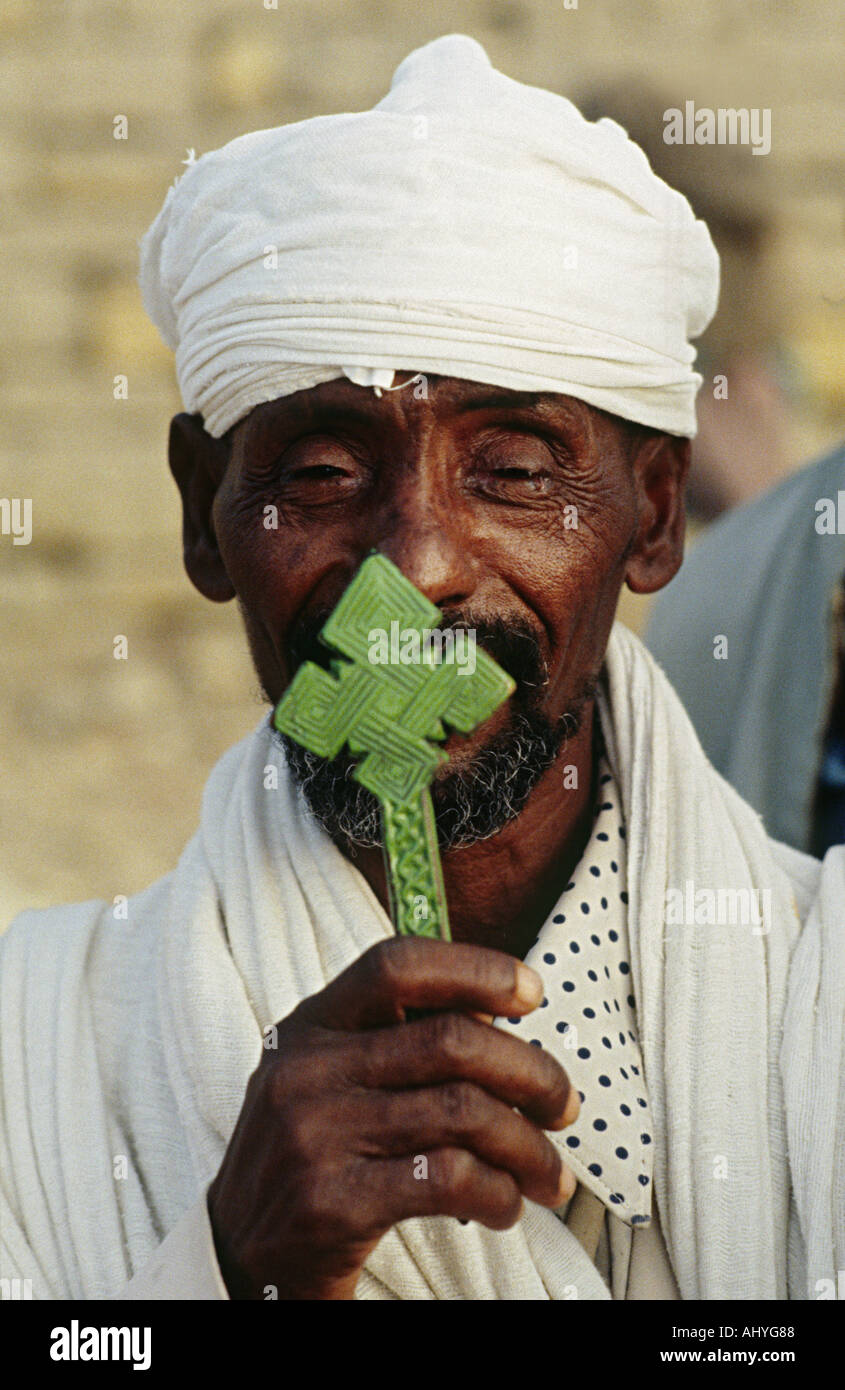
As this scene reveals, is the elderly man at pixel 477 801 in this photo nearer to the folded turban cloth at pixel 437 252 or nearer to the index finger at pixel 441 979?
the folded turban cloth at pixel 437 252

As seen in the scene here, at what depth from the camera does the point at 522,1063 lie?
5.08ft

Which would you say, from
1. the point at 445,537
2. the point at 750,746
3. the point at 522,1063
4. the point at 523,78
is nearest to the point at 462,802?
the point at 445,537

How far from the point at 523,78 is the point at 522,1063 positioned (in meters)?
5.79

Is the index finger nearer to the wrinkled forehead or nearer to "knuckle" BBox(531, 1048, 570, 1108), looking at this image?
"knuckle" BBox(531, 1048, 570, 1108)

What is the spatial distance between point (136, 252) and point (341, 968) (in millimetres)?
5257

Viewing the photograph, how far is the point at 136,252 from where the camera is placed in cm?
687

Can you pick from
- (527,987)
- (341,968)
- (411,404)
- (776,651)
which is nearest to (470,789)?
(341,968)

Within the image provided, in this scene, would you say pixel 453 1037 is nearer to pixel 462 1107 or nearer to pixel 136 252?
pixel 462 1107

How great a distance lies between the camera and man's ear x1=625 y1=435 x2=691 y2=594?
2.45 m

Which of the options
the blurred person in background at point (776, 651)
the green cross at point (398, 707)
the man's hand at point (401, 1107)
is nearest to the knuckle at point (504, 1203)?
the man's hand at point (401, 1107)

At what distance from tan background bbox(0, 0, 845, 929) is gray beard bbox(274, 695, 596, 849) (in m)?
4.18

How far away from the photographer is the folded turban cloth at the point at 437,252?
2.08m

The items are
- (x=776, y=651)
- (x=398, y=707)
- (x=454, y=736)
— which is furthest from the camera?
(x=776, y=651)

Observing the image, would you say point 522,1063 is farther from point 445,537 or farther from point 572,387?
point 572,387
